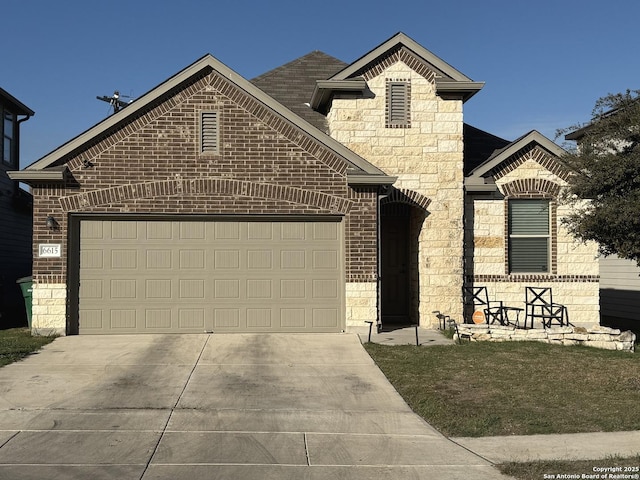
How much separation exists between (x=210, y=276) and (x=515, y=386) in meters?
6.58

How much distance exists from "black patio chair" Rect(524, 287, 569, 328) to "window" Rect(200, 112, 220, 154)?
7.65m

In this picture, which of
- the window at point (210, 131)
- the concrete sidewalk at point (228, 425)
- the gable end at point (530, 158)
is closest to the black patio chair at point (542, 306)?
the gable end at point (530, 158)

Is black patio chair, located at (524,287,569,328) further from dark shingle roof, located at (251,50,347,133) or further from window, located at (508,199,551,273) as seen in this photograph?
dark shingle roof, located at (251,50,347,133)

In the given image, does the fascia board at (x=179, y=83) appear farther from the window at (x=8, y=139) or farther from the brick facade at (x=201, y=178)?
the window at (x=8, y=139)

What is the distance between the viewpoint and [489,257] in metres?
15.3

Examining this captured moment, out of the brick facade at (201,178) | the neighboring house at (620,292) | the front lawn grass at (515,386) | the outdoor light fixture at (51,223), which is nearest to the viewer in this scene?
the front lawn grass at (515,386)

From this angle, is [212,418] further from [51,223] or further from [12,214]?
[12,214]

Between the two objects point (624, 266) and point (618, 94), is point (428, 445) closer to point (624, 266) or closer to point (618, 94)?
point (618, 94)

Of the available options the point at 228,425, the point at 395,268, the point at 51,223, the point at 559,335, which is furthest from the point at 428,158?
the point at 228,425

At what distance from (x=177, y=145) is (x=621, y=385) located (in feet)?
30.1

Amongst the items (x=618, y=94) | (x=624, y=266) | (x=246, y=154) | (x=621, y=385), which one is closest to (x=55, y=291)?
(x=246, y=154)

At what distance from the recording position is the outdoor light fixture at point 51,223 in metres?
12.9

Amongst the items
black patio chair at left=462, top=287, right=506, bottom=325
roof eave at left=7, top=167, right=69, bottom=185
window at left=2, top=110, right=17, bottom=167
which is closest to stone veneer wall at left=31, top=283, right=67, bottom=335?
roof eave at left=7, top=167, right=69, bottom=185

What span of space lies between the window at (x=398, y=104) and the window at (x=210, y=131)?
3989 millimetres
